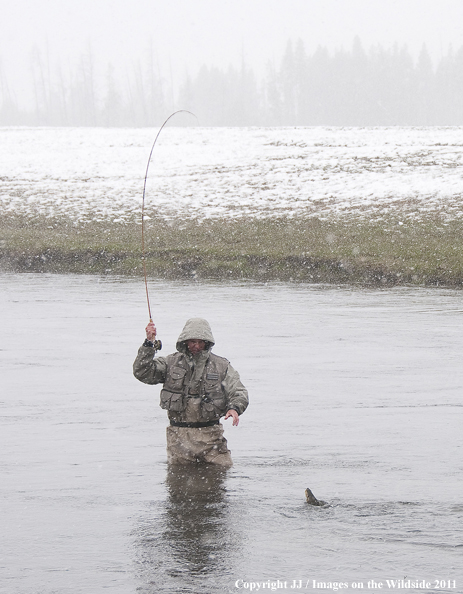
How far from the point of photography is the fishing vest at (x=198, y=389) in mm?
7184

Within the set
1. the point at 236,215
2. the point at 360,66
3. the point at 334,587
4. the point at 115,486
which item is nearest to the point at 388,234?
the point at 236,215

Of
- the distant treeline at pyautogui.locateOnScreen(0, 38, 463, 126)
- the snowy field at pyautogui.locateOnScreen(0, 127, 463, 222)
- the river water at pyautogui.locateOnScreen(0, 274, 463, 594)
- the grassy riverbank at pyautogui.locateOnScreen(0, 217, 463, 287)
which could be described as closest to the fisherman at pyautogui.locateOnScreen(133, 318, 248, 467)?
the river water at pyautogui.locateOnScreen(0, 274, 463, 594)

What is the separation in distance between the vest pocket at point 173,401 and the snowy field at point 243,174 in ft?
64.1

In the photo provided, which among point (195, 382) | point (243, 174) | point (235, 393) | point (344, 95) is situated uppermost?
point (344, 95)

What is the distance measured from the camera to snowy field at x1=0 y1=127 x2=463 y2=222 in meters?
28.6

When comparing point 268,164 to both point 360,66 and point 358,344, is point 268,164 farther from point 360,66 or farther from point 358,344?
point 360,66

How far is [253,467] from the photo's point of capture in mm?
7957

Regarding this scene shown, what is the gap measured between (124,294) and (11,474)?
439 inches

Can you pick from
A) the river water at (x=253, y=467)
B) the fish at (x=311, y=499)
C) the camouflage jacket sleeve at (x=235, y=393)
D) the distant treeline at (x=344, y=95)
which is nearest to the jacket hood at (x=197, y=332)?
the camouflage jacket sleeve at (x=235, y=393)

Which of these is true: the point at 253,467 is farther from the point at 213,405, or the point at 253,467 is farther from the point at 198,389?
the point at 198,389

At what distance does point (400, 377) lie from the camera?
36.9 feet

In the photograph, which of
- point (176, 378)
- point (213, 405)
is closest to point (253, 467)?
point (213, 405)

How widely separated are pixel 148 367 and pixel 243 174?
28.5 m

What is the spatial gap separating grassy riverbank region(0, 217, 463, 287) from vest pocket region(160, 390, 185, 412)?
1300 cm
